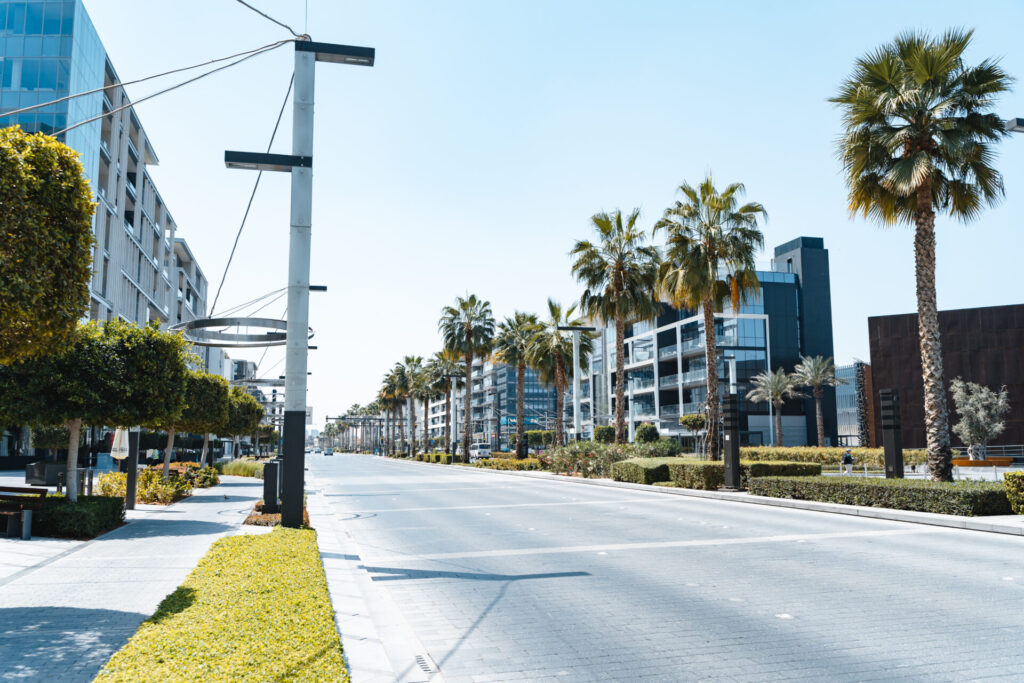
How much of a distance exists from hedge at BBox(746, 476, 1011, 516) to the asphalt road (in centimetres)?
133

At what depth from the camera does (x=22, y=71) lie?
4375cm

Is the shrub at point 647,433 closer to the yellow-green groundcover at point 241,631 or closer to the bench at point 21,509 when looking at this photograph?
the bench at point 21,509

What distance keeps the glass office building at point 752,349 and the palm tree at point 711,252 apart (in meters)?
43.4

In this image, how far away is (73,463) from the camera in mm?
14820

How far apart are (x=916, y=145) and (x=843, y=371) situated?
104980 mm

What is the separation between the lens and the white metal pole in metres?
13.2

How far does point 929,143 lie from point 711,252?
448 inches

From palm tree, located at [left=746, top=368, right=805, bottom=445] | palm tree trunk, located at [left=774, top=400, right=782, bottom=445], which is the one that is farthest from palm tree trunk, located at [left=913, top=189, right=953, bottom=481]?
palm tree trunk, located at [left=774, top=400, right=782, bottom=445]

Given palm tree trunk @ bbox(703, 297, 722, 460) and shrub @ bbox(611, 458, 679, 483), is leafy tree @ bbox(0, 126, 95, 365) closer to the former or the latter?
shrub @ bbox(611, 458, 679, 483)

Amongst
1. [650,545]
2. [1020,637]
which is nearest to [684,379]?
[650,545]

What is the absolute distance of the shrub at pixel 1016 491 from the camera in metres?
16.2

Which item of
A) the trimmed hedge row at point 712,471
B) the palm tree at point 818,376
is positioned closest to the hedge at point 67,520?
the trimmed hedge row at point 712,471

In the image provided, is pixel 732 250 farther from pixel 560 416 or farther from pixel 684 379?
pixel 684 379

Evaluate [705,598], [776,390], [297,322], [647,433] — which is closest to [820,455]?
[647,433]
